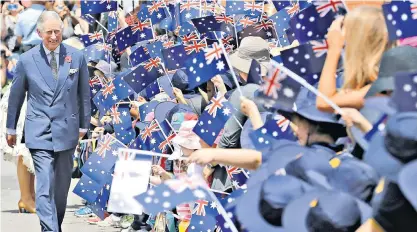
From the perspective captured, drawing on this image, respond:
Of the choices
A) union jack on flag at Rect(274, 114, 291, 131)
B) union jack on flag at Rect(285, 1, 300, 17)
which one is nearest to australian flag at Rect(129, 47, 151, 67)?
union jack on flag at Rect(285, 1, 300, 17)

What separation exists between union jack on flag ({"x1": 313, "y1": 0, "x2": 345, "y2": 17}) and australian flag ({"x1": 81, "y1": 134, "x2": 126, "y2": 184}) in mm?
4807

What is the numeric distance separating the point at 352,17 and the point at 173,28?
23.2 feet

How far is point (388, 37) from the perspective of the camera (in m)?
4.86

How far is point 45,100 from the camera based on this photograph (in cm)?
970

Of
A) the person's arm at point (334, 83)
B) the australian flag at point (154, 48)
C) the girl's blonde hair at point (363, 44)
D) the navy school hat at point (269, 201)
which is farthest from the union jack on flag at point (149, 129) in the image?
the girl's blonde hair at point (363, 44)

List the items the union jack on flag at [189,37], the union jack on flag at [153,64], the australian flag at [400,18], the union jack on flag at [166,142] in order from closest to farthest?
the australian flag at [400,18] < the union jack on flag at [166,142] < the union jack on flag at [189,37] < the union jack on flag at [153,64]

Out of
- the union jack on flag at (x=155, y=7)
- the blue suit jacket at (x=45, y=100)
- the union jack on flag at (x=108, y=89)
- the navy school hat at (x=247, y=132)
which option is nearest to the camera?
the navy school hat at (x=247, y=132)

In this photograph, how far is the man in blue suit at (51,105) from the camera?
31.6 ft

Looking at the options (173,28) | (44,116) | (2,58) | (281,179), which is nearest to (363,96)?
(281,179)

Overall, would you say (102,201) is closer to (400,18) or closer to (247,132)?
(247,132)

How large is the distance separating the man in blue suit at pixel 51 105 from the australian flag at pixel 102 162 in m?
0.67

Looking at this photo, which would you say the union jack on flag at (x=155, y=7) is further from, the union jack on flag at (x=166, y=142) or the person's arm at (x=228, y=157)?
the person's arm at (x=228, y=157)

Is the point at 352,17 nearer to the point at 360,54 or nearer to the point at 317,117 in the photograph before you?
the point at 360,54

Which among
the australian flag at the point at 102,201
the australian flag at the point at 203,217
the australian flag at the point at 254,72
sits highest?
the australian flag at the point at 254,72
